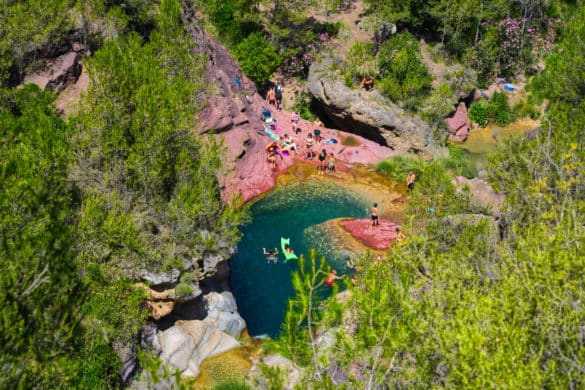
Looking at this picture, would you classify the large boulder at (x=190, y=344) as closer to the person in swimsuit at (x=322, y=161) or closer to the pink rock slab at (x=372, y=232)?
the pink rock slab at (x=372, y=232)

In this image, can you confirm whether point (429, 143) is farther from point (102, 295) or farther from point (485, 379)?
point (485, 379)

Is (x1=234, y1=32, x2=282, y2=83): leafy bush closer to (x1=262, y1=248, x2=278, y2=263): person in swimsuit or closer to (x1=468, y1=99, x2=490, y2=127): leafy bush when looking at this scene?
(x1=468, y1=99, x2=490, y2=127): leafy bush

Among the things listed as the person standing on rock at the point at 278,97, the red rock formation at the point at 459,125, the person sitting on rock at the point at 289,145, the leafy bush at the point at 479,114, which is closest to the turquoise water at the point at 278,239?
the person sitting on rock at the point at 289,145

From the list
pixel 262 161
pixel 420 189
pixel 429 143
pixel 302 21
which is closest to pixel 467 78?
pixel 429 143

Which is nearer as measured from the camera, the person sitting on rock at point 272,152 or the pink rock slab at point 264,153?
the pink rock slab at point 264,153

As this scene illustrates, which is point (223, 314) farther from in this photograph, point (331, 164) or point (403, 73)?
point (403, 73)

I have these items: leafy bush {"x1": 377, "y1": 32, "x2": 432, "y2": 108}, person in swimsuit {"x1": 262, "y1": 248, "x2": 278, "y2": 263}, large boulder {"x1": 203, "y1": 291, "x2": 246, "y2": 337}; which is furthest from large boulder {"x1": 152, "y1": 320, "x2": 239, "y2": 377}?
leafy bush {"x1": 377, "y1": 32, "x2": 432, "y2": 108}
